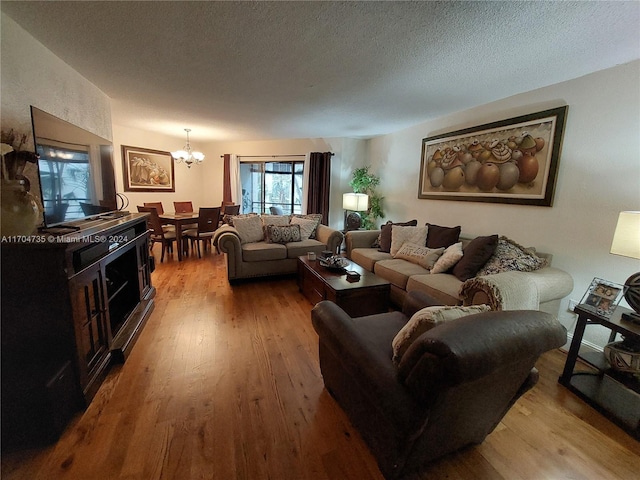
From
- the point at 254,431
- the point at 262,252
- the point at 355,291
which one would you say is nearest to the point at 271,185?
the point at 262,252

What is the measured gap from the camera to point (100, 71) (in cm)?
239

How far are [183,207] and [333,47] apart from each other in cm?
495

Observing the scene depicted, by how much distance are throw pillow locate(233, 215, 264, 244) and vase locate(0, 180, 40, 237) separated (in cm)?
240

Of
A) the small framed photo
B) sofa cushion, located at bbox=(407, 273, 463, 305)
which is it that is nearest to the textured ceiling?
the small framed photo

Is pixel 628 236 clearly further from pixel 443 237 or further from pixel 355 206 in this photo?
pixel 355 206

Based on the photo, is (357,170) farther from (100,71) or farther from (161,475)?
(161,475)

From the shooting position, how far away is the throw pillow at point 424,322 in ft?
3.81

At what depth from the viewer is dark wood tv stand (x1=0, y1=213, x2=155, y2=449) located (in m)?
1.32

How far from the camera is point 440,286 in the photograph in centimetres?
242

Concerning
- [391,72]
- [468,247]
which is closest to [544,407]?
[468,247]

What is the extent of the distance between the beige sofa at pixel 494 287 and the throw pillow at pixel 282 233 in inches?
60.4

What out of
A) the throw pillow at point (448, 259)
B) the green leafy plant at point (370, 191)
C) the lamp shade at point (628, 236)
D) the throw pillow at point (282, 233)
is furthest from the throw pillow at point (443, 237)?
the throw pillow at point (282, 233)

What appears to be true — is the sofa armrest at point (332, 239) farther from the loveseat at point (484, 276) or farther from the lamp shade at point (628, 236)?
the lamp shade at point (628, 236)

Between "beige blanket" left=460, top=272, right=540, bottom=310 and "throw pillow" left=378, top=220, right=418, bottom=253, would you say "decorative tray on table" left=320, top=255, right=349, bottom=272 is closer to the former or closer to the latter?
"throw pillow" left=378, top=220, right=418, bottom=253
